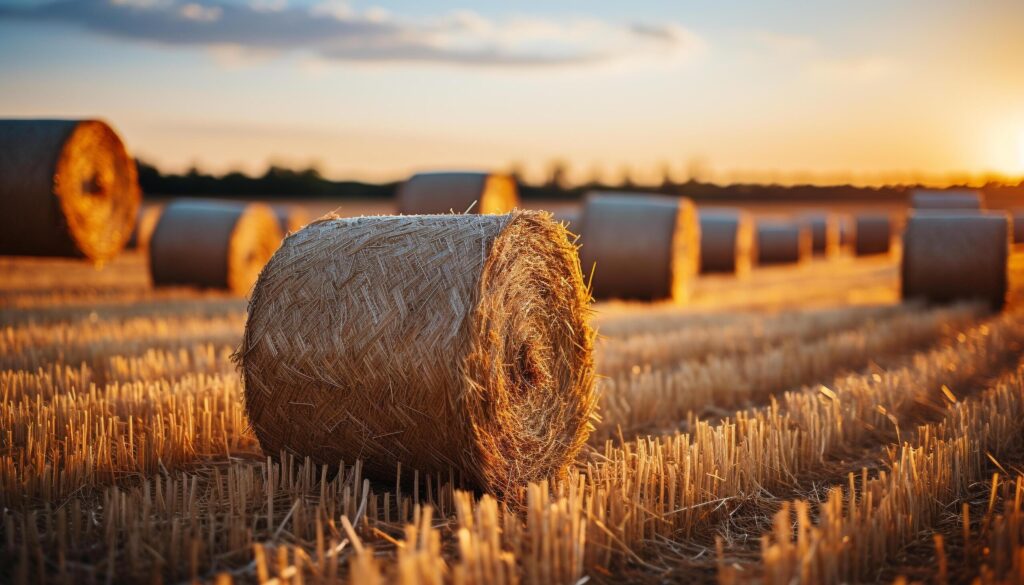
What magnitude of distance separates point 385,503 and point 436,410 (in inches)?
17.8

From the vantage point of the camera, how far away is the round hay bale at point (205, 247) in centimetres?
1361

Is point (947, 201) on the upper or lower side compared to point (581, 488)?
upper

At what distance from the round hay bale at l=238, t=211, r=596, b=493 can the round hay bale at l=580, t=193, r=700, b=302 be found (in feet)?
29.0

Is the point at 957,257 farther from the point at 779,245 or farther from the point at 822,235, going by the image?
the point at 822,235

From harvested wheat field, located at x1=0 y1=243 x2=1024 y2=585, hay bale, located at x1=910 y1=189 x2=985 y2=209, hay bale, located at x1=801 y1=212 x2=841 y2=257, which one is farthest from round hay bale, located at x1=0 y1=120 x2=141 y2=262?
hay bale, located at x1=801 y1=212 x2=841 y2=257

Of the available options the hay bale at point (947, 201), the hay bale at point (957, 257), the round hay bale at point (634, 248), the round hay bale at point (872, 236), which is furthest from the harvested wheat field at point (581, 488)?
the round hay bale at point (872, 236)

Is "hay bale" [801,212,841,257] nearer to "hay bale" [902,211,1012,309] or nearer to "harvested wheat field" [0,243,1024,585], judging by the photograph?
"hay bale" [902,211,1012,309]

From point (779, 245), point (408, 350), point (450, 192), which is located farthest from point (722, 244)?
point (408, 350)

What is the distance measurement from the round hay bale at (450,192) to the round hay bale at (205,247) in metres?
2.62

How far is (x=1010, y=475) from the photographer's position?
15.0ft

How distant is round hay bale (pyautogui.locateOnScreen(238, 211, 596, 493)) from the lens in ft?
12.6

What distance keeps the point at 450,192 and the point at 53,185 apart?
609 centimetres

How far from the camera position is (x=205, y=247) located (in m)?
13.6

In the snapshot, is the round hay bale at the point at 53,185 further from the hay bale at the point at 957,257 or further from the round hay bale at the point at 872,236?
the round hay bale at the point at 872,236
